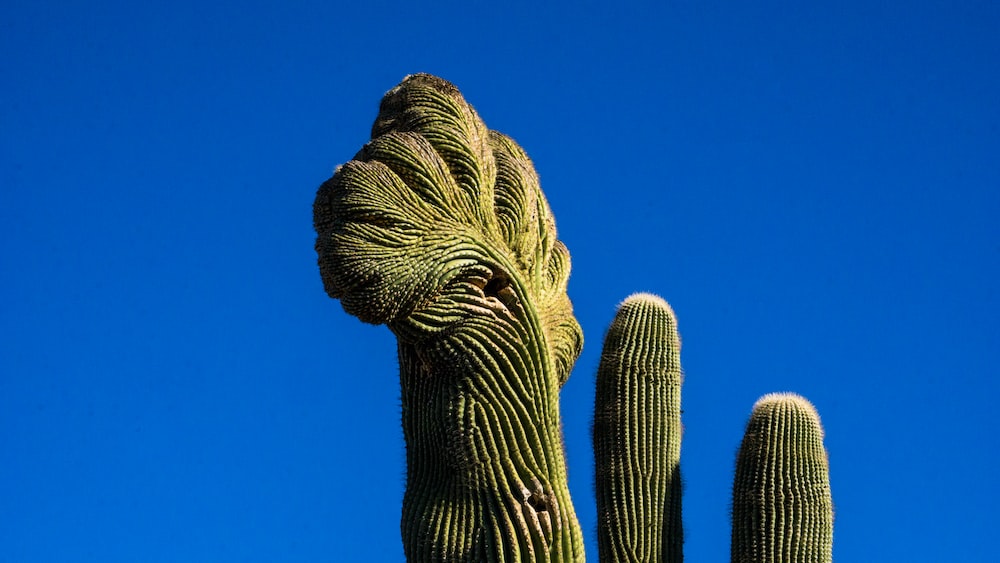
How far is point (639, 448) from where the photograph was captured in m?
8.12

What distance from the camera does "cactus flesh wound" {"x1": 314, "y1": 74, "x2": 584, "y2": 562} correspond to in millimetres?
7234

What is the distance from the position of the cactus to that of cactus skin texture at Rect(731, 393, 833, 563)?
15mm

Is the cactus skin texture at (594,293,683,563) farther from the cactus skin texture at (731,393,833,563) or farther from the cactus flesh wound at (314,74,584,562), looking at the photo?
the cactus flesh wound at (314,74,584,562)

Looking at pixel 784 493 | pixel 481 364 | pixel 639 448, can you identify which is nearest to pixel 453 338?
pixel 481 364

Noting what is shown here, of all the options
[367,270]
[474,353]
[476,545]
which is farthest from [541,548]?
[367,270]

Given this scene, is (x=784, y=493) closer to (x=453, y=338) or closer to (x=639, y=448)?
(x=639, y=448)

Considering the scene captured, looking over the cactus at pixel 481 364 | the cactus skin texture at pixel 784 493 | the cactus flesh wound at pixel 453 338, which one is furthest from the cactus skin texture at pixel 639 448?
the cactus flesh wound at pixel 453 338

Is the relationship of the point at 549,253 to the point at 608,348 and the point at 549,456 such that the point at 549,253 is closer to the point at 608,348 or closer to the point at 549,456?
the point at 608,348

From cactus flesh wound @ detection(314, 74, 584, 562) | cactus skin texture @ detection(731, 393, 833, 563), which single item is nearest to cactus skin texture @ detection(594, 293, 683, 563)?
cactus skin texture @ detection(731, 393, 833, 563)

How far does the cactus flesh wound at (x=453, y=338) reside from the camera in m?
7.23

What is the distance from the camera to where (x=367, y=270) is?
7.18 metres

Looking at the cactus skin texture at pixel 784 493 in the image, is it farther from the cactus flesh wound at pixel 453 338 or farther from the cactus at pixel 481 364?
the cactus flesh wound at pixel 453 338

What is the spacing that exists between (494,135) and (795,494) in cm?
273

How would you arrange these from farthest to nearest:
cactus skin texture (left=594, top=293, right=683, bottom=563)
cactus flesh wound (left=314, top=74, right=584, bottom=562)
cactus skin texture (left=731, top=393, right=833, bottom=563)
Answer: cactus skin texture (left=594, top=293, right=683, bottom=563), cactus skin texture (left=731, top=393, right=833, bottom=563), cactus flesh wound (left=314, top=74, right=584, bottom=562)
